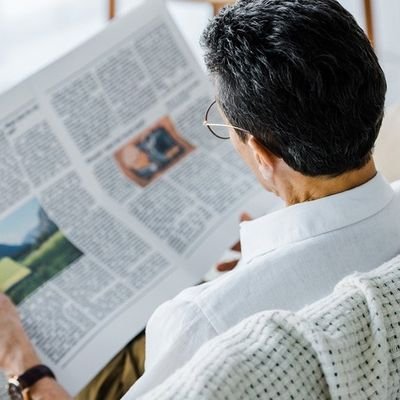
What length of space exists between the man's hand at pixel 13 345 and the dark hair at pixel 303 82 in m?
0.40

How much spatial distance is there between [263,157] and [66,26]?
190 centimetres

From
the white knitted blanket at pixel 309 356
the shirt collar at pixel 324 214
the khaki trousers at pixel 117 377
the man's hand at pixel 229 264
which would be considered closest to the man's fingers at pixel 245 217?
the man's hand at pixel 229 264

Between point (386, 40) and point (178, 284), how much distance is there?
5.25 feet

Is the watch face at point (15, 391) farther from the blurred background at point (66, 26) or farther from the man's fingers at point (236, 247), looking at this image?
the blurred background at point (66, 26)

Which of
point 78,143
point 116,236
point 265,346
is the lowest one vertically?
point 265,346

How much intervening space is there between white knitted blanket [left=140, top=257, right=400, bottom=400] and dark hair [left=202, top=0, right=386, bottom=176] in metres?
0.15

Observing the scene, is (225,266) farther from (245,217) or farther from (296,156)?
(296,156)

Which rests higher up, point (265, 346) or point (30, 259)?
point (30, 259)

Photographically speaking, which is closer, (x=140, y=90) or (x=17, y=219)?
(x=17, y=219)

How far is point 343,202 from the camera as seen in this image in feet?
2.53

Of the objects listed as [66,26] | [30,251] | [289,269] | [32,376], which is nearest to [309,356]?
[289,269]

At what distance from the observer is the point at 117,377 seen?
40.3 inches

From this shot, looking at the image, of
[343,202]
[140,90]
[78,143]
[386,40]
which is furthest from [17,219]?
[386,40]

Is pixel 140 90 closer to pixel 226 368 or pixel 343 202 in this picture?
pixel 343 202
